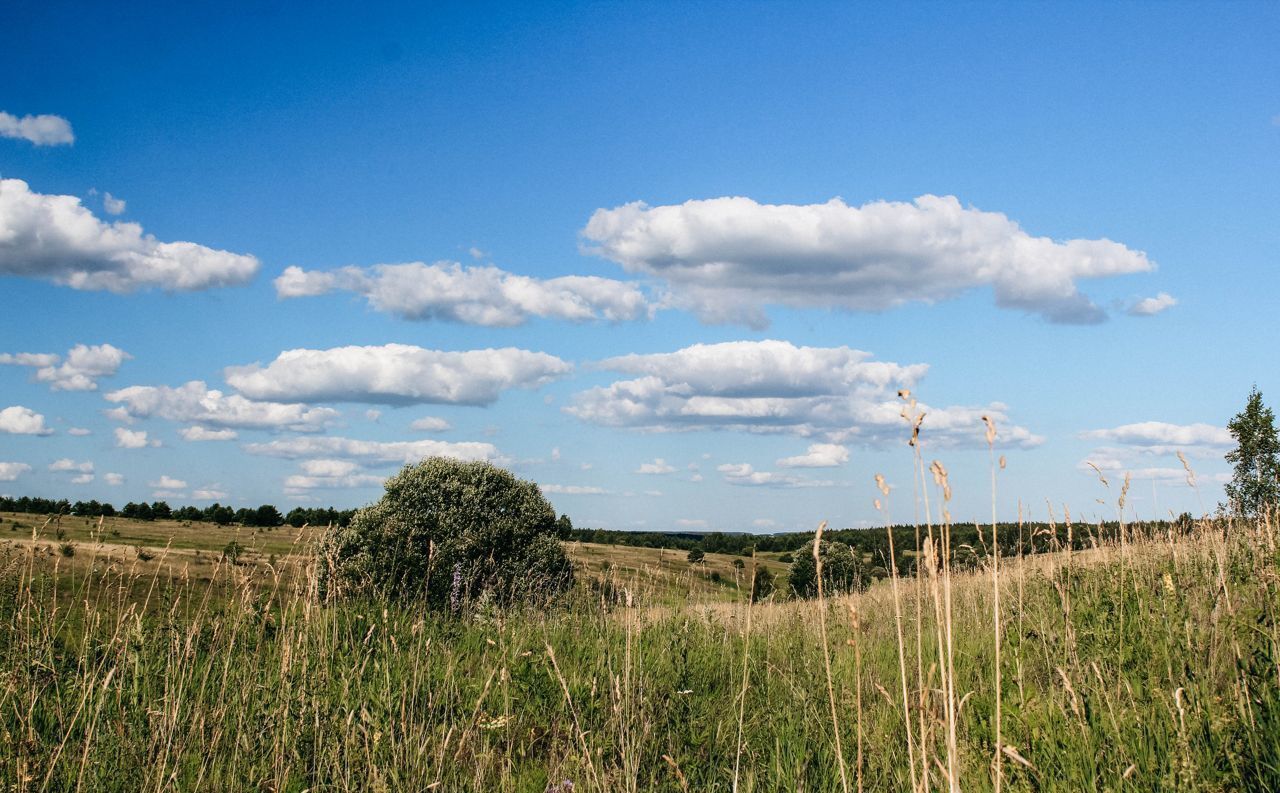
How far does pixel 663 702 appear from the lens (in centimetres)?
542

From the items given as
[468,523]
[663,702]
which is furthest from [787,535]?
[663,702]

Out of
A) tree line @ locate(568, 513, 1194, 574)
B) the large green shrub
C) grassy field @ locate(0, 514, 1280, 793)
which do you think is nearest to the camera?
grassy field @ locate(0, 514, 1280, 793)

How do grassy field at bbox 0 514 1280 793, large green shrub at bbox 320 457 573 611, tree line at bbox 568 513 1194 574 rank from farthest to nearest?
large green shrub at bbox 320 457 573 611 → tree line at bbox 568 513 1194 574 → grassy field at bbox 0 514 1280 793

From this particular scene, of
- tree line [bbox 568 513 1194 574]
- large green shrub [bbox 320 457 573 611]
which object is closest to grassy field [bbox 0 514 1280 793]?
tree line [bbox 568 513 1194 574]

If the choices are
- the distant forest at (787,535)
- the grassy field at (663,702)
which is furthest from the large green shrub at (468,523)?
the grassy field at (663,702)

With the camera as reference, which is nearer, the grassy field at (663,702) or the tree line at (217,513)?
the grassy field at (663,702)

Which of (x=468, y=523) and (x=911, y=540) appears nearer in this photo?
(x=468, y=523)

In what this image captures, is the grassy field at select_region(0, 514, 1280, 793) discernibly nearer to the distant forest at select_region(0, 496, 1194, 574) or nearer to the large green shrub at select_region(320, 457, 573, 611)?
the distant forest at select_region(0, 496, 1194, 574)

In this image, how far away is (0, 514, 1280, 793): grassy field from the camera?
3.47 metres

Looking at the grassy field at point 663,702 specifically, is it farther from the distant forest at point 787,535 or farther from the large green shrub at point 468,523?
the large green shrub at point 468,523

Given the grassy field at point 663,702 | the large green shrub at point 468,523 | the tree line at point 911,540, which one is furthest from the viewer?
the large green shrub at point 468,523

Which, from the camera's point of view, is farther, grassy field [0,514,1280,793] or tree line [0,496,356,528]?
tree line [0,496,356,528]

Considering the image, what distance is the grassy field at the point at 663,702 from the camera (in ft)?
11.4

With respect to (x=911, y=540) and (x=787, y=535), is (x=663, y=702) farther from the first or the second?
(x=787, y=535)
